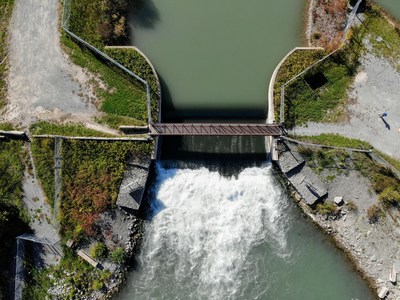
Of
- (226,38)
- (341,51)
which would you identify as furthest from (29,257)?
(341,51)

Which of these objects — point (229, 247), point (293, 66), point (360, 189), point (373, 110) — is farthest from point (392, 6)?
point (229, 247)

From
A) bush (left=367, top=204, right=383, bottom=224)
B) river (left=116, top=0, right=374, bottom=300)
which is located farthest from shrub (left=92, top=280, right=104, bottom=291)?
bush (left=367, top=204, right=383, bottom=224)

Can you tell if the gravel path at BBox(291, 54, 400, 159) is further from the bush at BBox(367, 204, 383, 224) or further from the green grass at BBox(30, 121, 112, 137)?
the green grass at BBox(30, 121, 112, 137)

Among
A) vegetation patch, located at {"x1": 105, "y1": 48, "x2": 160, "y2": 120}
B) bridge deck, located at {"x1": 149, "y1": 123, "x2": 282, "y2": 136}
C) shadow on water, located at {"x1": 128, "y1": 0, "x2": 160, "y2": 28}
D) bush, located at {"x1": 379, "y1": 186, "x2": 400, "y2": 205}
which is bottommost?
bush, located at {"x1": 379, "y1": 186, "x2": 400, "y2": 205}

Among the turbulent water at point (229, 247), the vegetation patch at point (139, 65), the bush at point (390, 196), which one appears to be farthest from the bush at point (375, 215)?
the vegetation patch at point (139, 65)

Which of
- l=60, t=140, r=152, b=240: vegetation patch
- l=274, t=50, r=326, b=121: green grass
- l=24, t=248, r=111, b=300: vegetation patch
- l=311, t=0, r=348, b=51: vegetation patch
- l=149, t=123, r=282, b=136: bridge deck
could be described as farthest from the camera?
l=311, t=0, r=348, b=51: vegetation patch

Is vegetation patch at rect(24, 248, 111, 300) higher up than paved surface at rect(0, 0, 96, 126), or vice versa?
paved surface at rect(0, 0, 96, 126)

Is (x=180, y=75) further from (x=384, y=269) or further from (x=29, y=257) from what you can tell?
(x=384, y=269)
